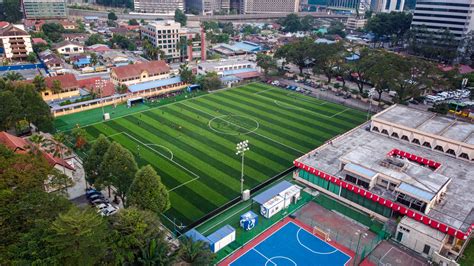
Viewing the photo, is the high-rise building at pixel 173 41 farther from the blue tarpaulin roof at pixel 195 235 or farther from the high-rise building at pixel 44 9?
the blue tarpaulin roof at pixel 195 235

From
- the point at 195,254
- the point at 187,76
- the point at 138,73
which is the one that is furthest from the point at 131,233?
the point at 138,73

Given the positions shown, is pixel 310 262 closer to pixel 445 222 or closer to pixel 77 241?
pixel 445 222

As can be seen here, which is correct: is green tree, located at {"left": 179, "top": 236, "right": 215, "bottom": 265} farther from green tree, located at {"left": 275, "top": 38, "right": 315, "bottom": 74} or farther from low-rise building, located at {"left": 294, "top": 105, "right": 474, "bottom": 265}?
green tree, located at {"left": 275, "top": 38, "right": 315, "bottom": 74}

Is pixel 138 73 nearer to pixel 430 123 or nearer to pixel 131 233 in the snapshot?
pixel 131 233

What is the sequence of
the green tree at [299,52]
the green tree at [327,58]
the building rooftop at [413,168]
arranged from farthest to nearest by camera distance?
the green tree at [299,52] → the green tree at [327,58] → the building rooftop at [413,168]

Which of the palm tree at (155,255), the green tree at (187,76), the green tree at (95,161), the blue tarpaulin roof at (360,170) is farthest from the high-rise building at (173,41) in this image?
the palm tree at (155,255)
